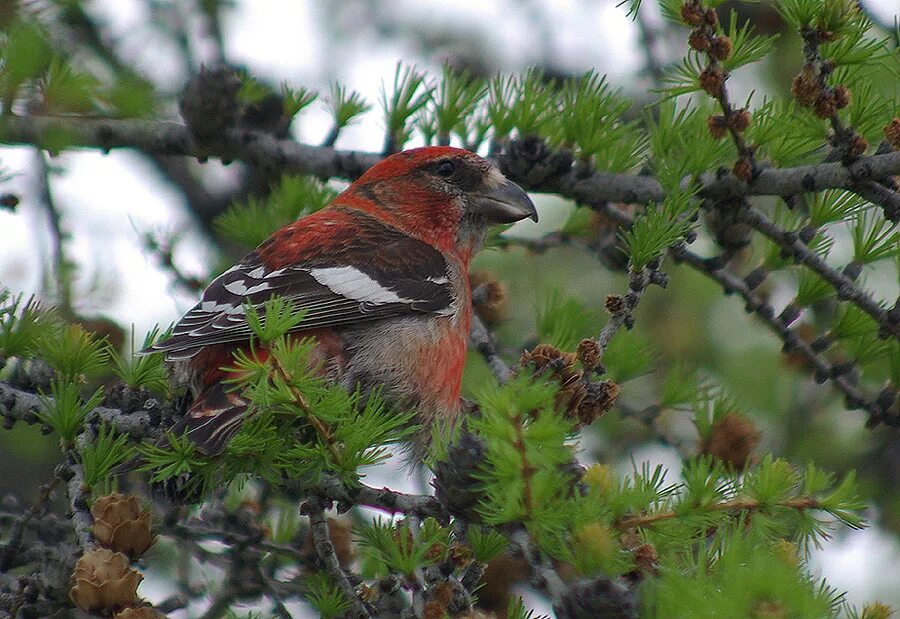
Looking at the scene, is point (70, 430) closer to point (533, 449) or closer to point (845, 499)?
point (533, 449)

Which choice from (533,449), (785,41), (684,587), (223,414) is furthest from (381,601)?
(785,41)

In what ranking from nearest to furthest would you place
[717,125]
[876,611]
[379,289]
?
1. [876,611]
2. [717,125]
3. [379,289]

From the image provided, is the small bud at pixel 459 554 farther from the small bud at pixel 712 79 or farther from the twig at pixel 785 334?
the small bud at pixel 712 79

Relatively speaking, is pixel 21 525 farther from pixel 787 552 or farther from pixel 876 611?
pixel 876 611

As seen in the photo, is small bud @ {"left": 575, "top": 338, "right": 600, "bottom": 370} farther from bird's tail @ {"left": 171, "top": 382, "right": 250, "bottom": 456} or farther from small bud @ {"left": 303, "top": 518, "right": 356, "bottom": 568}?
small bud @ {"left": 303, "top": 518, "right": 356, "bottom": 568}

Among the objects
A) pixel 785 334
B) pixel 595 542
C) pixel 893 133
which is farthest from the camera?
pixel 785 334

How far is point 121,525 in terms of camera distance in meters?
2.14

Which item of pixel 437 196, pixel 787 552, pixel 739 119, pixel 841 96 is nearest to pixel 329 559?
pixel 787 552

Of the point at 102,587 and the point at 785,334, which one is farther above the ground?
the point at 785,334

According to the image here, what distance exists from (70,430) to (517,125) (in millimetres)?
1641

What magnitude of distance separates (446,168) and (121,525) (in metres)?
2.17

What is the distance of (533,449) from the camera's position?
1758 mm

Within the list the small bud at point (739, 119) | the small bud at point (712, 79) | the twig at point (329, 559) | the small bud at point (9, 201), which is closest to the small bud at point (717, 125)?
the small bud at point (739, 119)

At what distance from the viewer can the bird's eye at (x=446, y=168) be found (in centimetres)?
393
